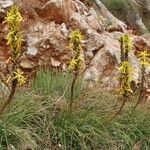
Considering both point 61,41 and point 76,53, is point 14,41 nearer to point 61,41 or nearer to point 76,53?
point 76,53

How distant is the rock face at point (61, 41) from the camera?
27.0ft

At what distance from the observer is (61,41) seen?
8.40 metres

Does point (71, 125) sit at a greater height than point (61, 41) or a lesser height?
lesser

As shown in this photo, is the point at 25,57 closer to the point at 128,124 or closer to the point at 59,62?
the point at 59,62

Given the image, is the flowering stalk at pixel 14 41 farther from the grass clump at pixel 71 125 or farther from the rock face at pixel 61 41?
the rock face at pixel 61 41

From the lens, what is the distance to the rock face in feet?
27.0

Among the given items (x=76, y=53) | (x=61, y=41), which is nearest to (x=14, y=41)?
(x=76, y=53)

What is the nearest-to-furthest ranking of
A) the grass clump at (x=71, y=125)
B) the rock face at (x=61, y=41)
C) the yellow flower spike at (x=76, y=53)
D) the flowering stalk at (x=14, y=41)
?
the flowering stalk at (x=14, y=41) → the yellow flower spike at (x=76, y=53) → the grass clump at (x=71, y=125) → the rock face at (x=61, y=41)

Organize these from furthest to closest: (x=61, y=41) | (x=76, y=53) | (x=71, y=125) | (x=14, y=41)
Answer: (x=61, y=41) → (x=71, y=125) → (x=76, y=53) → (x=14, y=41)

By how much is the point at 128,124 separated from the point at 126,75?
991mm

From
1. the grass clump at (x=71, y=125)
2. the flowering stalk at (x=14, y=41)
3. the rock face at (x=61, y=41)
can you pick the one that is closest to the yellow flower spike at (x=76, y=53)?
the flowering stalk at (x=14, y=41)

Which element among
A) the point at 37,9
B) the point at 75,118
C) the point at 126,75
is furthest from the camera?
the point at 37,9

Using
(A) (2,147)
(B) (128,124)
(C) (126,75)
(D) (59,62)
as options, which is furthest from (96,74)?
(A) (2,147)

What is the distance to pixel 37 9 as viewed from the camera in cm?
885
